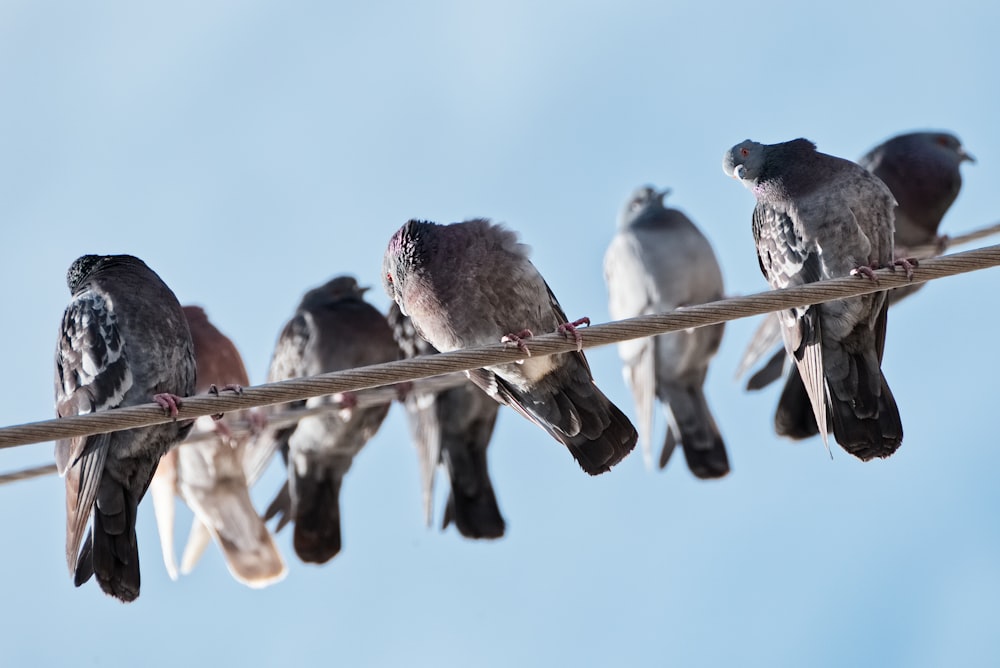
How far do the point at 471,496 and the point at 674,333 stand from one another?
190 cm

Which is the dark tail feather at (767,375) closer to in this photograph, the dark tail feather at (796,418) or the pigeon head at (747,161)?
the dark tail feather at (796,418)

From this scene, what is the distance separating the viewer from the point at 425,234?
203 inches

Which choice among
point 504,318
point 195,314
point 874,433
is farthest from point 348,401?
point 874,433

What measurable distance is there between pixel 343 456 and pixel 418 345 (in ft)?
3.32

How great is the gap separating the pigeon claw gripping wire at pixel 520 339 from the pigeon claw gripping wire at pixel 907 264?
4.54 ft

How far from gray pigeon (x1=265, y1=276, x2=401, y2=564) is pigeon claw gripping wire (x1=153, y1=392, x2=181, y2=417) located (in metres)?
3.42

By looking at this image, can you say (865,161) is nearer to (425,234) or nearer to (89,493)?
(425,234)

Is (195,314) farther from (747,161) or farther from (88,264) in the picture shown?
(747,161)

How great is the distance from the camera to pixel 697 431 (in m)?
8.47

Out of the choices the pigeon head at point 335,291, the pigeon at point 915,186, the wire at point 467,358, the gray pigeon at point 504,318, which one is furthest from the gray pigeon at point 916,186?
the wire at point 467,358

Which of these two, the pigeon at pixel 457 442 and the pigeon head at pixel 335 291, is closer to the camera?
the pigeon at pixel 457 442

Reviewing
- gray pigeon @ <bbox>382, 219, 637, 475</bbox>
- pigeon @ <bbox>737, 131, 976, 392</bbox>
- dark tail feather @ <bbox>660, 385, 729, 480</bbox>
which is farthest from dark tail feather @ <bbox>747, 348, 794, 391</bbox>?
gray pigeon @ <bbox>382, 219, 637, 475</bbox>

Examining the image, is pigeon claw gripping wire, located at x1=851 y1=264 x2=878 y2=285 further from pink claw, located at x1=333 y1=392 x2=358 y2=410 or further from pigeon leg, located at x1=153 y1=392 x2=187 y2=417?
pink claw, located at x1=333 y1=392 x2=358 y2=410

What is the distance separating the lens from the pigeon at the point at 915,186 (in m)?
8.24
